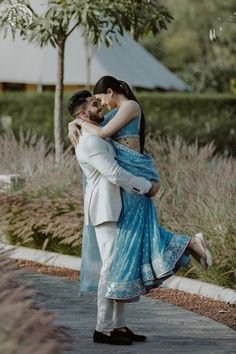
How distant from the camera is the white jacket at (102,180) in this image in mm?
7457

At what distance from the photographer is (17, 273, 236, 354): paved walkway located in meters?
7.38

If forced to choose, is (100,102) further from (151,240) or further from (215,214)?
(215,214)

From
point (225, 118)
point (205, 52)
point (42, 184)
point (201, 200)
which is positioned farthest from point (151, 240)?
point (205, 52)

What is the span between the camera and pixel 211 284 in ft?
30.8

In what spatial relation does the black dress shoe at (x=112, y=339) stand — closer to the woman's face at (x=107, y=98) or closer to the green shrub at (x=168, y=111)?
the woman's face at (x=107, y=98)

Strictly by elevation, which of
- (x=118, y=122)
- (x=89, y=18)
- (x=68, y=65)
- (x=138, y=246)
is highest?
(x=89, y=18)

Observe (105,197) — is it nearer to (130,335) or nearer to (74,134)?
(74,134)

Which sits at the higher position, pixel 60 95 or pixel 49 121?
pixel 60 95

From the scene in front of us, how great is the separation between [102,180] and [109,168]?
193mm

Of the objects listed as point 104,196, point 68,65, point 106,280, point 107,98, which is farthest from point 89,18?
point 68,65

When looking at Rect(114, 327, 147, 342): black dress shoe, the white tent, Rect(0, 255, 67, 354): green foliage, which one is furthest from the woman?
the white tent

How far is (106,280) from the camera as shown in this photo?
7523 millimetres

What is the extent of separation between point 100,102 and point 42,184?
395cm

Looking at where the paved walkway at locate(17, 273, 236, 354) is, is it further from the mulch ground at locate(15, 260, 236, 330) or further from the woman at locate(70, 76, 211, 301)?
the woman at locate(70, 76, 211, 301)
